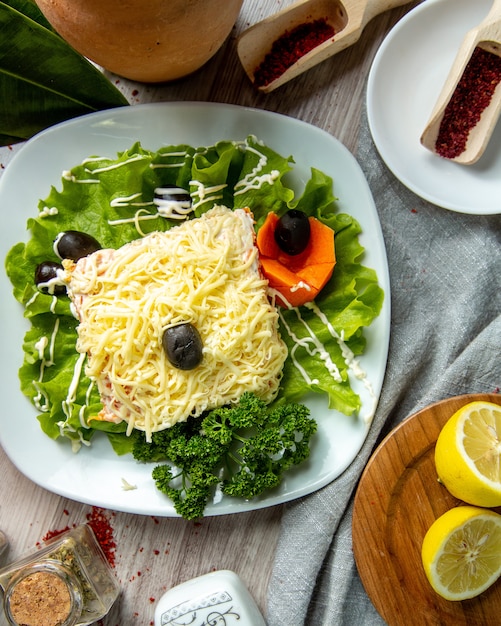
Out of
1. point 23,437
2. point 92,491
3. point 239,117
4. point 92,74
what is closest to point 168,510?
point 92,491

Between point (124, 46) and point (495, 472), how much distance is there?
5.42 ft

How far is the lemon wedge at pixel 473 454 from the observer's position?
193 cm

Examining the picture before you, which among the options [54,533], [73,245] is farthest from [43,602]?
[73,245]

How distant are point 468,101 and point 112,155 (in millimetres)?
1241

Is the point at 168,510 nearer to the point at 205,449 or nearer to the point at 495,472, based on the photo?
the point at 205,449

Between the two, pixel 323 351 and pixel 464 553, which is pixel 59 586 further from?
pixel 464 553

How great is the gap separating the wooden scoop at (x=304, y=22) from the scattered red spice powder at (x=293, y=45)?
14mm

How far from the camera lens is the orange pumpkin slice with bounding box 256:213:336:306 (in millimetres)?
2090

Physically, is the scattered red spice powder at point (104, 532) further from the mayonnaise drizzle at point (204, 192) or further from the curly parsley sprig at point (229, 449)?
the mayonnaise drizzle at point (204, 192)

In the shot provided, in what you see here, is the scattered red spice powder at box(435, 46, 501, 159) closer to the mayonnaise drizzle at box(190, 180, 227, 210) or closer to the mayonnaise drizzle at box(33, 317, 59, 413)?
the mayonnaise drizzle at box(190, 180, 227, 210)

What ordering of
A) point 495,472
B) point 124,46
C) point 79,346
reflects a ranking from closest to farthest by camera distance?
point 124,46 → point 495,472 → point 79,346

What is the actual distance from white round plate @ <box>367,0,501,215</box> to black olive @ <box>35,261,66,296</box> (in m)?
1.17

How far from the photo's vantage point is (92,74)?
214 cm

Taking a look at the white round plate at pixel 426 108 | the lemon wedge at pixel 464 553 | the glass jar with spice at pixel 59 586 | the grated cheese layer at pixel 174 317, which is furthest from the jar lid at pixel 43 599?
the white round plate at pixel 426 108
